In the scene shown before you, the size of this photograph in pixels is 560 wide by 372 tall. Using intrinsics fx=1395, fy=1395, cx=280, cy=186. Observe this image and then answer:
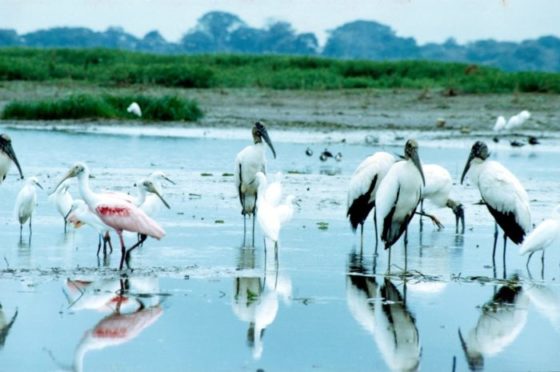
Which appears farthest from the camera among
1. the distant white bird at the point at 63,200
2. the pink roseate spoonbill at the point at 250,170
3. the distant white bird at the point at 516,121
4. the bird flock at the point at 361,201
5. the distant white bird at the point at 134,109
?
the distant white bird at the point at 134,109

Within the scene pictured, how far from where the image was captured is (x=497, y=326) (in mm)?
8828

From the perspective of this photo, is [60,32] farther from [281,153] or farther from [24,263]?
[24,263]

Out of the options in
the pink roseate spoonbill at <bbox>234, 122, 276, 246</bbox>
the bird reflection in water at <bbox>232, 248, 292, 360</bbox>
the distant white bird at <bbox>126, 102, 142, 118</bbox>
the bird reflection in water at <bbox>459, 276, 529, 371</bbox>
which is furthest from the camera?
the distant white bird at <bbox>126, 102, 142, 118</bbox>

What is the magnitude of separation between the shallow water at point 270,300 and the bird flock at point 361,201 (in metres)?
0.24

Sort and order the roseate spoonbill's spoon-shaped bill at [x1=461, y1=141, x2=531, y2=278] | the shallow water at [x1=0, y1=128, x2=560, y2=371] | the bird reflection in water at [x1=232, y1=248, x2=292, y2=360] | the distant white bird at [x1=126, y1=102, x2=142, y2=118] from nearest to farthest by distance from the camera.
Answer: the shallow water at [x1=0, y1=128, x2=560, y2=371] < the bird reflection in water at [x1=232, y1=248, x2=292, y2=360] < the roseate spoonbill's spoon-shaped bill at [x1=461, y1=141, x2=531, y2=278] < the distant white bird at [x1=126, y1=102, x2=142, y2=118]

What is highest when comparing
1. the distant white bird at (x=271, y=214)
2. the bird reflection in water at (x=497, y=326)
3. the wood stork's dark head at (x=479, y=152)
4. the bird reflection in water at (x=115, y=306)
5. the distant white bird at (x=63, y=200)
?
the wood stork's dark head at (x=479, y=152)

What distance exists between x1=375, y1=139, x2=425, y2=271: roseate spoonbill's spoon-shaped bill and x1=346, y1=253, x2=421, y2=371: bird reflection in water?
1.72ft

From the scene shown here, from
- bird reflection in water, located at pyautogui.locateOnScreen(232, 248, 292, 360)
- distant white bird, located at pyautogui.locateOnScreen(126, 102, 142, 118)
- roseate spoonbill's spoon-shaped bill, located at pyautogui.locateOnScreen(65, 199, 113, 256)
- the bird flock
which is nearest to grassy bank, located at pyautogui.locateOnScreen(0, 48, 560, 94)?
distant white bird, located at pyautogui.locateOnScreen(126, 102, 142, 118)

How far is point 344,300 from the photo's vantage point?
9578 millimetres

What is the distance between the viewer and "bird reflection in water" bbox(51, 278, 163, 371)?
8094 millimetres

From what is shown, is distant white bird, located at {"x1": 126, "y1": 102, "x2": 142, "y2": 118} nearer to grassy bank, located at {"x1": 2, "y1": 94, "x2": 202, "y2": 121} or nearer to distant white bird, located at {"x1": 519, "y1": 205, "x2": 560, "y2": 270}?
grassy bank, located at {"x1": 2, "y1": 94, "x2": 202, "y2": 121}

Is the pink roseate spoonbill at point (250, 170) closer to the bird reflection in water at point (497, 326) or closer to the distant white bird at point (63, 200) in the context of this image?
the distant white bird at point (63, 200)

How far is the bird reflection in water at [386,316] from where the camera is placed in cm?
792

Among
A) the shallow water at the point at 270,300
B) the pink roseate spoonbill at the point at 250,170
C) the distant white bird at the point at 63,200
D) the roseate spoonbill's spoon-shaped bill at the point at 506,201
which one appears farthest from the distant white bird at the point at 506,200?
the distant white bird at the point at 63,200
